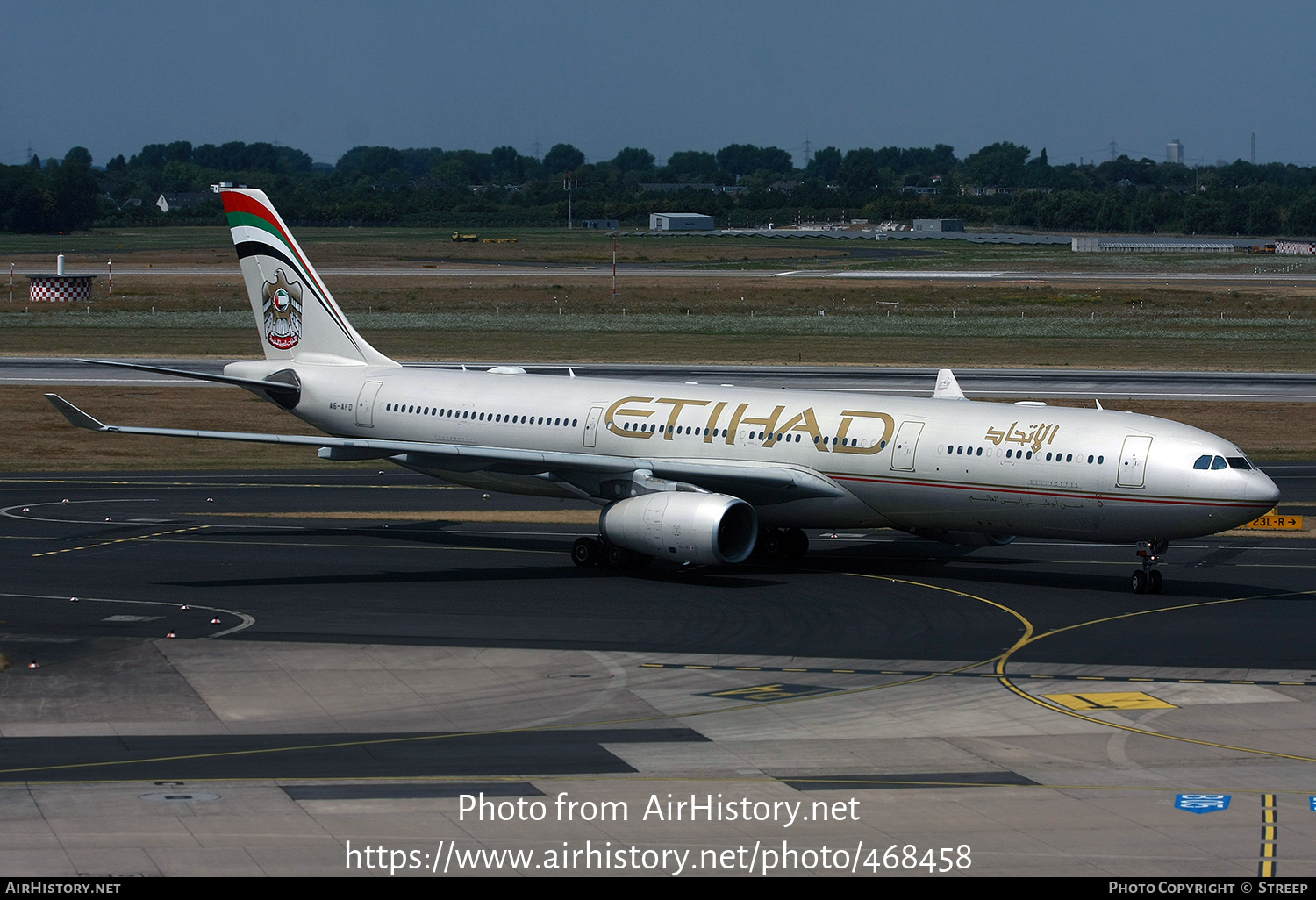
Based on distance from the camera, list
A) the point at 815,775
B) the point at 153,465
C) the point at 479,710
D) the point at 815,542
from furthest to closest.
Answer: the point at 153,465
the point at 815,542
the point at 479,710
the point at 815,775

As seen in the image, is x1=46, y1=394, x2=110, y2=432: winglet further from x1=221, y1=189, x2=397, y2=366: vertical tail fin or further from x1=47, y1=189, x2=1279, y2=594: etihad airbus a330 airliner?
x1=221, y1=189, x2=397, y2=366: vertical tail fin

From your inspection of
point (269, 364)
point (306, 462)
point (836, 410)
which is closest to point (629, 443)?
point (836, 410)

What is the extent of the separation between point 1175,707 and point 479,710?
511 inches

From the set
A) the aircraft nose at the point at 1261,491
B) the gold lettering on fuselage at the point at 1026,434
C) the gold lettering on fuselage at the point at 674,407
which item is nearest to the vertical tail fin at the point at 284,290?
the gold lettering on fuselage at the point at 674,407

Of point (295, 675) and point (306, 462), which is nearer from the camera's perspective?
point (295, 675)

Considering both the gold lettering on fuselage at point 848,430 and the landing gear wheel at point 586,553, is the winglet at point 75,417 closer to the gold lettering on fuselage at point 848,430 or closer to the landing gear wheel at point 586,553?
the landing gear wheel at point 586,553

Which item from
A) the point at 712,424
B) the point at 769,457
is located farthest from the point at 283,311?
the point at 769,457

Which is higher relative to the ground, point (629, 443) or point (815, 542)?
point (629, 443)

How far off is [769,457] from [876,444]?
3120 mm

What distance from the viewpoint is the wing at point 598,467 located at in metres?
40.6

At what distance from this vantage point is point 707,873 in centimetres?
1922

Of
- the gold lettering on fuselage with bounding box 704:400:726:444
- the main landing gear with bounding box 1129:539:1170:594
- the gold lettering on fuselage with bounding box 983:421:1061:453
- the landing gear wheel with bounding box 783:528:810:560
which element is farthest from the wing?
the main landing gear with bounding box 1129:539:1170:594

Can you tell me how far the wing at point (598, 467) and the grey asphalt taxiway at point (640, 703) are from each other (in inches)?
99.1

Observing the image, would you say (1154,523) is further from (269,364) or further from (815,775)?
(269,364)
